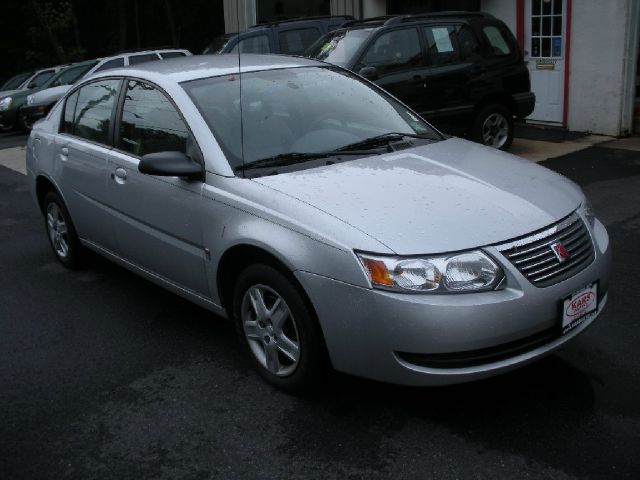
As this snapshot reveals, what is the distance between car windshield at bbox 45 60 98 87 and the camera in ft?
53.0

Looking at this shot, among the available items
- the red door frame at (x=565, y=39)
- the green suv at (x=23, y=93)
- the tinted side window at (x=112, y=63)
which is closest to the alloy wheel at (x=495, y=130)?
the red door frame at (x=565, y=39)

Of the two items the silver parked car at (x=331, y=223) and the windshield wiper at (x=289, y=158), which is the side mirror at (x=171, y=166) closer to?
the silver parked car at (x=331, y=223)

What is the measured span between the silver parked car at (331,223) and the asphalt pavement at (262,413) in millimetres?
284

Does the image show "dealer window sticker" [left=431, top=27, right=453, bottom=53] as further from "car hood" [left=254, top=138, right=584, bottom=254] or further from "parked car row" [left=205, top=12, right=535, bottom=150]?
"car hood" [left=254, top=138, right=584, bottom=254]

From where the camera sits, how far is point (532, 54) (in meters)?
11.7

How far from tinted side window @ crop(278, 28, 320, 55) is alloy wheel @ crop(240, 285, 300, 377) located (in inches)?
353

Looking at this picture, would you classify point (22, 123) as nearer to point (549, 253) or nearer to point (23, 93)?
point (23, 93)

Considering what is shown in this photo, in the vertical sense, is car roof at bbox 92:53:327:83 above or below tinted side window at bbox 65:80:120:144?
above

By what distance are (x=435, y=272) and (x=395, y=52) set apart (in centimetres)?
666

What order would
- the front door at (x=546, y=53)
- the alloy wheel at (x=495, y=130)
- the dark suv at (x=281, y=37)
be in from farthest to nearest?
the dark suv at (x=281, y=37) < the front door at (x=546, y=53) < the alloy wheel at (x=495, y=130)

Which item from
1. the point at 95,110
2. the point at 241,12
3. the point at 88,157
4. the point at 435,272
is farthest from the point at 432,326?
the point at 241,12

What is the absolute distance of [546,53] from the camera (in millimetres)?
11461

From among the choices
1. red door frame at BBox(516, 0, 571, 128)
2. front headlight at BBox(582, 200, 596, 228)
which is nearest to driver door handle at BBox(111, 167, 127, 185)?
front headlight at BBox(582, 200, 596, 228)

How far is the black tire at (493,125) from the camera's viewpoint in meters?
9.41
